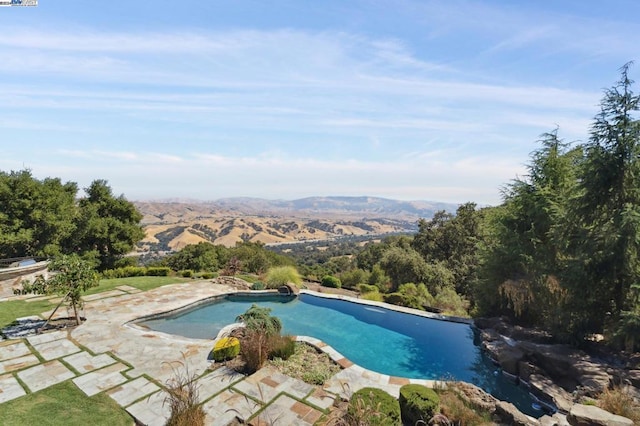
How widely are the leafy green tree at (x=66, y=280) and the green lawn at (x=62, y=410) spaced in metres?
4.56

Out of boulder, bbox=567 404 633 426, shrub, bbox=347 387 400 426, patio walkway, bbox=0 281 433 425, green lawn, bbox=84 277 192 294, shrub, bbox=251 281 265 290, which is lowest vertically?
shrub, bbox=251 281 265 290

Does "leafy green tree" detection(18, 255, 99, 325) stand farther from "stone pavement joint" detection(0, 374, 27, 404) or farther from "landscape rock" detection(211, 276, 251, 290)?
"landscape rock" detection(211, 276, 251, 290)

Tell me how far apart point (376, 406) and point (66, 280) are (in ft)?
38.0

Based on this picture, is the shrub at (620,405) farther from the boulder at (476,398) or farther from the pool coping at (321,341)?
the pool coping at (321,341)

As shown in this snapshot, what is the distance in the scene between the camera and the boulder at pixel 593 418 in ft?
19.0

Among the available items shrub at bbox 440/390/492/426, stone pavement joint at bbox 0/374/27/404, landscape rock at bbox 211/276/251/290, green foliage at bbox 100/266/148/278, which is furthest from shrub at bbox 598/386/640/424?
green foliage at bbox 100/266/148/278

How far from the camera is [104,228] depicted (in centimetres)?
2328

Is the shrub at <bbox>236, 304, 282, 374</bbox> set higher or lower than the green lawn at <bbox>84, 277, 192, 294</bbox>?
higher

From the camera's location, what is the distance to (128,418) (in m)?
7.00

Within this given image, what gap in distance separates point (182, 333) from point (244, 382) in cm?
594

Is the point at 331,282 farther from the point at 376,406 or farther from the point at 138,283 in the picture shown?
the point at 376,406

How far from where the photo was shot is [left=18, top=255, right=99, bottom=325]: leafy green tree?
438 inches

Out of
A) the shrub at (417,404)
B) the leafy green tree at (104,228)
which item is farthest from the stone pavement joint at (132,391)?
the leafy green tree at (104,228)

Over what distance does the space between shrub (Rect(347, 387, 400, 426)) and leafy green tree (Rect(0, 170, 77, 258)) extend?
23.2 metres
